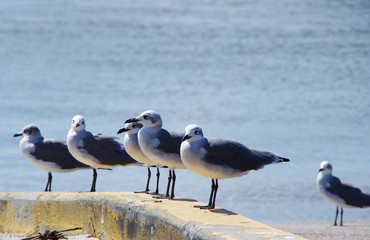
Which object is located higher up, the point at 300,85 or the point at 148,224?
the point at 300,85

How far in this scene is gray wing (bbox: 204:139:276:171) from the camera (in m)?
8.09

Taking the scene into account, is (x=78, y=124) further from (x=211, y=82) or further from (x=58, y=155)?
(x=211, y=82)

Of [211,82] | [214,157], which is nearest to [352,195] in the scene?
[214,157]

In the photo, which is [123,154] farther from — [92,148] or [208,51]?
[208,51]

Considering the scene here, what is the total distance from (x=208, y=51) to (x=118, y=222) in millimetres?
28846

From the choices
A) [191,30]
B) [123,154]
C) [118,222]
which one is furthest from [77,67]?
[118,222]

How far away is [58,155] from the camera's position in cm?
A: 1167

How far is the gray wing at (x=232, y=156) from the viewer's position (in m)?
8.09

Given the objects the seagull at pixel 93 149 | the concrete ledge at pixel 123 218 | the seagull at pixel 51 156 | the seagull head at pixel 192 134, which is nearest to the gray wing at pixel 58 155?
the seagull at pixel 51 156

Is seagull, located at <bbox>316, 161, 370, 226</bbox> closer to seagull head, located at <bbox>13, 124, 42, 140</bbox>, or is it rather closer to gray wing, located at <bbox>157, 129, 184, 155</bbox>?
seagull head, located at <bbox>13, 124, 42, 140</bbox>

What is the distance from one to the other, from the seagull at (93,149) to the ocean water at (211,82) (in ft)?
17.6

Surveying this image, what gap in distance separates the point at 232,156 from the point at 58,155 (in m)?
3.84

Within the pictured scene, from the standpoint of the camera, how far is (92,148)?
10391 mm

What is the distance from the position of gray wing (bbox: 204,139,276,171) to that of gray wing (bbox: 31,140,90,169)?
368 cm
